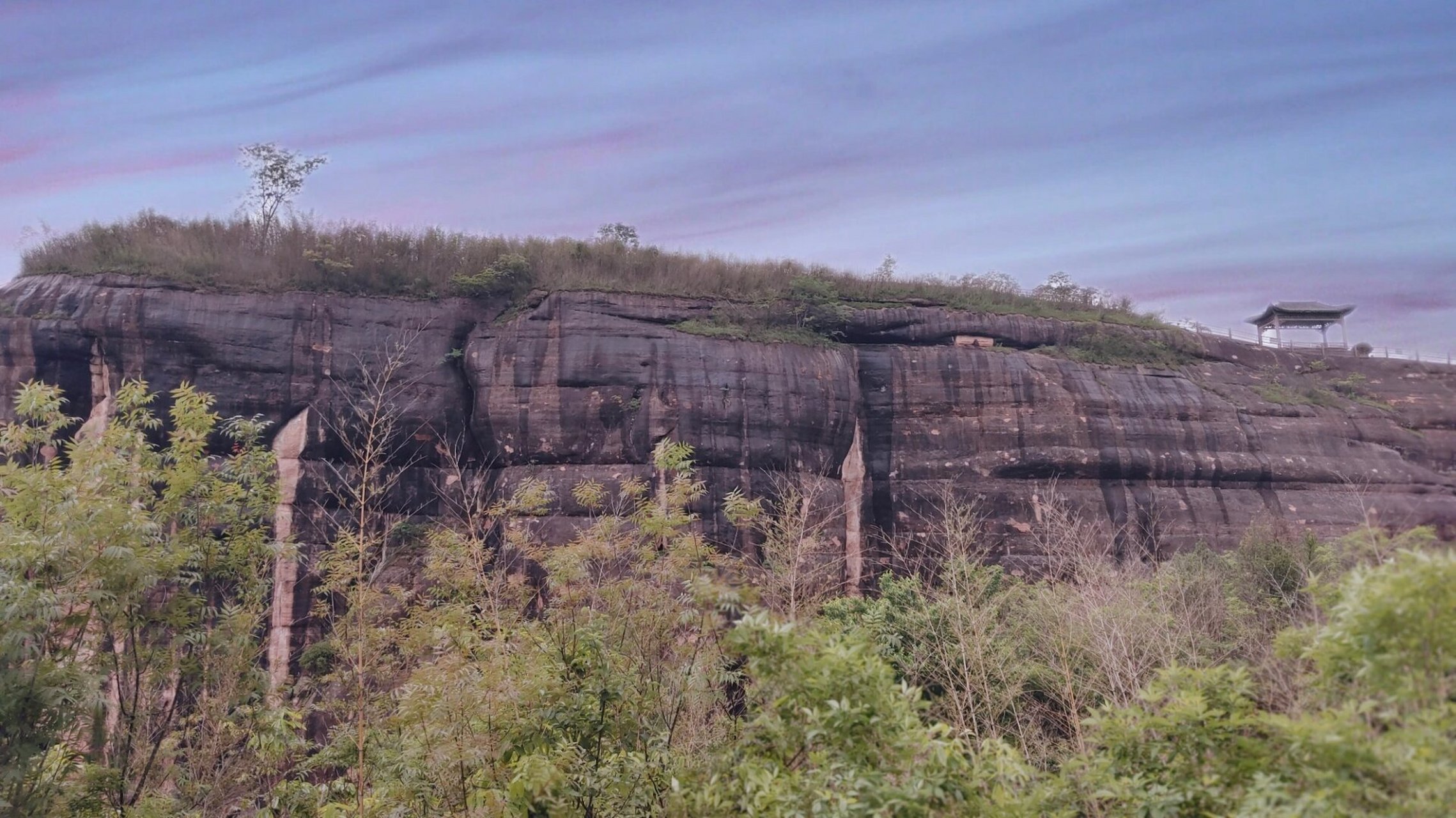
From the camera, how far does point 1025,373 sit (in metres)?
25.0

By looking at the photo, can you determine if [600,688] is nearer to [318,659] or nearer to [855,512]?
[318,659]

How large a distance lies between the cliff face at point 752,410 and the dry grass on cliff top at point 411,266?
2.28 ft

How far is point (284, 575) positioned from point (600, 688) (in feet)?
50.7

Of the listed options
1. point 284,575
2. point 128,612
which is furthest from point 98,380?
point 128,612

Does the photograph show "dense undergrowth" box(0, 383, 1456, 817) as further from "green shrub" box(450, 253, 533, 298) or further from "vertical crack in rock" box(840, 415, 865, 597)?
"green shrub" box(450, 253, 533, 298)

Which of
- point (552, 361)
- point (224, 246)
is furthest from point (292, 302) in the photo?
point (552, 361)

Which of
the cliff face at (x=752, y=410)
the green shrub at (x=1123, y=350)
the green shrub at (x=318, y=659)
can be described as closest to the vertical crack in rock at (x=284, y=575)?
the cliff face at (x=752, y=410)

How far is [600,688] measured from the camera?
6.56 meters

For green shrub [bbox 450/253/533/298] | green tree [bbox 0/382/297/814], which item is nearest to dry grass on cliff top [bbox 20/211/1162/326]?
green shrub [bbox 450/253/533/298]

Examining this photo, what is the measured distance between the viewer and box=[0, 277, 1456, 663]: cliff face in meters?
20.6

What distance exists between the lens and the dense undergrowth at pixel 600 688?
13.1 feet

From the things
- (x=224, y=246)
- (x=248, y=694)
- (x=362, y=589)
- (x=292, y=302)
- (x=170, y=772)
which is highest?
(x=224, y=246)

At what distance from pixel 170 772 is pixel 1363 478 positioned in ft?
98.2

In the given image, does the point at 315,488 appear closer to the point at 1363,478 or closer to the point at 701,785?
the point at 701,785
